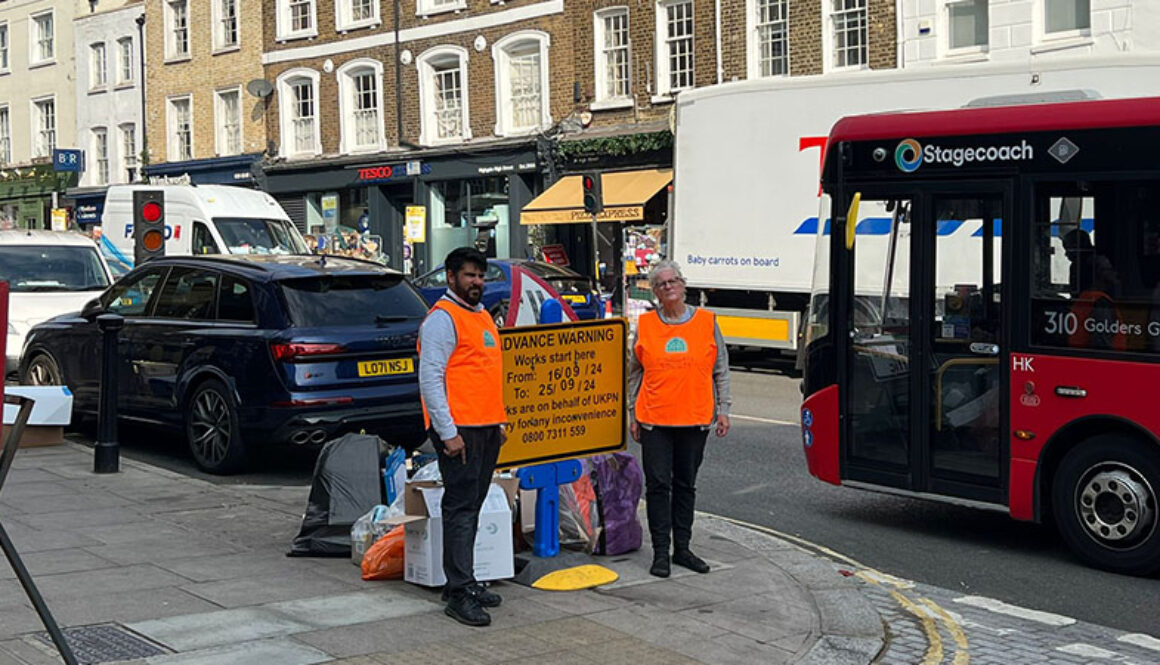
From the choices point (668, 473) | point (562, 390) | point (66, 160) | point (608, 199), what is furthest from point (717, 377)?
point (66, 160)

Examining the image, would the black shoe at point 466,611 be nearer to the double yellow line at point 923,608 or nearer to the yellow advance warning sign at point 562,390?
the yellow advance warning sign at point 562,390

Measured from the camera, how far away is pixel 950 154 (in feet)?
29.9

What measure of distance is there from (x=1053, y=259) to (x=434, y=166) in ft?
87.9

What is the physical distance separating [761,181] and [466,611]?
13.8m

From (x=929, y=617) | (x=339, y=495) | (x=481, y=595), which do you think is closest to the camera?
(x=481, y=595)

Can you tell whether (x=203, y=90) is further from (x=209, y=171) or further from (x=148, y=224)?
(x=148, y=224)

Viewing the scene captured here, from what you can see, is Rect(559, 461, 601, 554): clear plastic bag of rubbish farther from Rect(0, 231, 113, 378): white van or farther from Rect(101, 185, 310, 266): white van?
Rect(101, 185, 310, 266): white van

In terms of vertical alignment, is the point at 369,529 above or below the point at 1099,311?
below

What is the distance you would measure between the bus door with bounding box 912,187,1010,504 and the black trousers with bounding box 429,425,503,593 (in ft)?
11.1

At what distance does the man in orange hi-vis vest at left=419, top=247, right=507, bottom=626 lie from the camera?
683 centimetres

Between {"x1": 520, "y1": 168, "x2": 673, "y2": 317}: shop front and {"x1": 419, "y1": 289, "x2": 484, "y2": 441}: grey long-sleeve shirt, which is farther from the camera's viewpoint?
{"x1": 520, "y1": 168, "x2": 673, "y2": 317}: shop front

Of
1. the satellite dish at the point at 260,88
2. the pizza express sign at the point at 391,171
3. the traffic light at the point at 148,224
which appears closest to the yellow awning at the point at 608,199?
the pizza express sign at the point at 391,171

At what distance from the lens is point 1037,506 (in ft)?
28.7

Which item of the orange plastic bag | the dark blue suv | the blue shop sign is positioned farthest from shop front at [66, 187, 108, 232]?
the orange plastic bag
